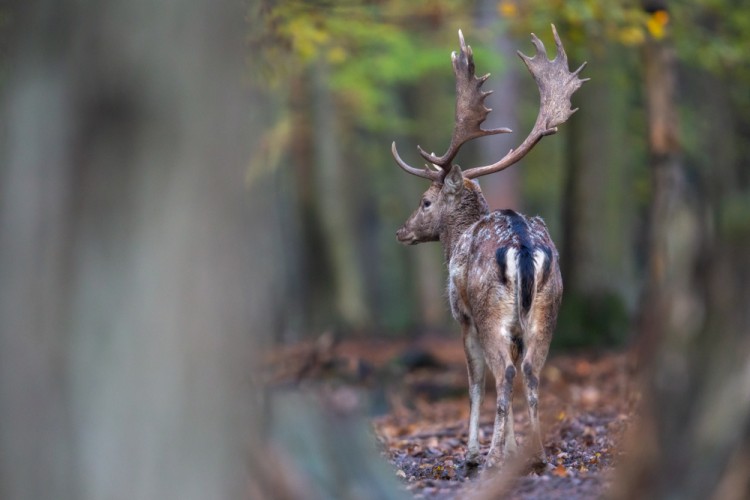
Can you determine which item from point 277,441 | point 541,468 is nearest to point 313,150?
point 541,468

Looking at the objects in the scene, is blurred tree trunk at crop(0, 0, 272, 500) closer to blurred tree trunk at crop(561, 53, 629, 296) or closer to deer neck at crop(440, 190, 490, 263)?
deer neck at crop(440, 190, 490, 263)

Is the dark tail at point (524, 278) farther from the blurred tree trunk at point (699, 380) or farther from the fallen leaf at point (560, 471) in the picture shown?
the blurred tree trunk at point (699, 380)

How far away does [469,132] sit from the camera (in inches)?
381

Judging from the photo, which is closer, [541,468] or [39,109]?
[39,109]

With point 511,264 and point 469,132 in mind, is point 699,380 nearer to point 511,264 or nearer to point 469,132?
point 511,264

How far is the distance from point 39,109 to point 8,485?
1519 millimetres

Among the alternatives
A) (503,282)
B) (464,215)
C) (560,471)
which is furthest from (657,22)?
(560,471)

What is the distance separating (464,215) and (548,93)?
132 cm

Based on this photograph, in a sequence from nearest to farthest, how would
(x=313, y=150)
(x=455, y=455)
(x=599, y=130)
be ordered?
1. (x=455, y=455)
2. (x=599, y=130)
3. (x=313, y=150)

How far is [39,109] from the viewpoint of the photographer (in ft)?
14.8

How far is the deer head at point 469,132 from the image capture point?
966 centimetres

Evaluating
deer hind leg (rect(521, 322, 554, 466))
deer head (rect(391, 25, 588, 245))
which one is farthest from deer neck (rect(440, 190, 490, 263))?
deer hind leg (rect(521, 322, 554, 466))

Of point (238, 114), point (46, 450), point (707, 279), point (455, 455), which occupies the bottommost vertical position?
point (455, 455)

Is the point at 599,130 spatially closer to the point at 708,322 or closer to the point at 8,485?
the point at 708,322
